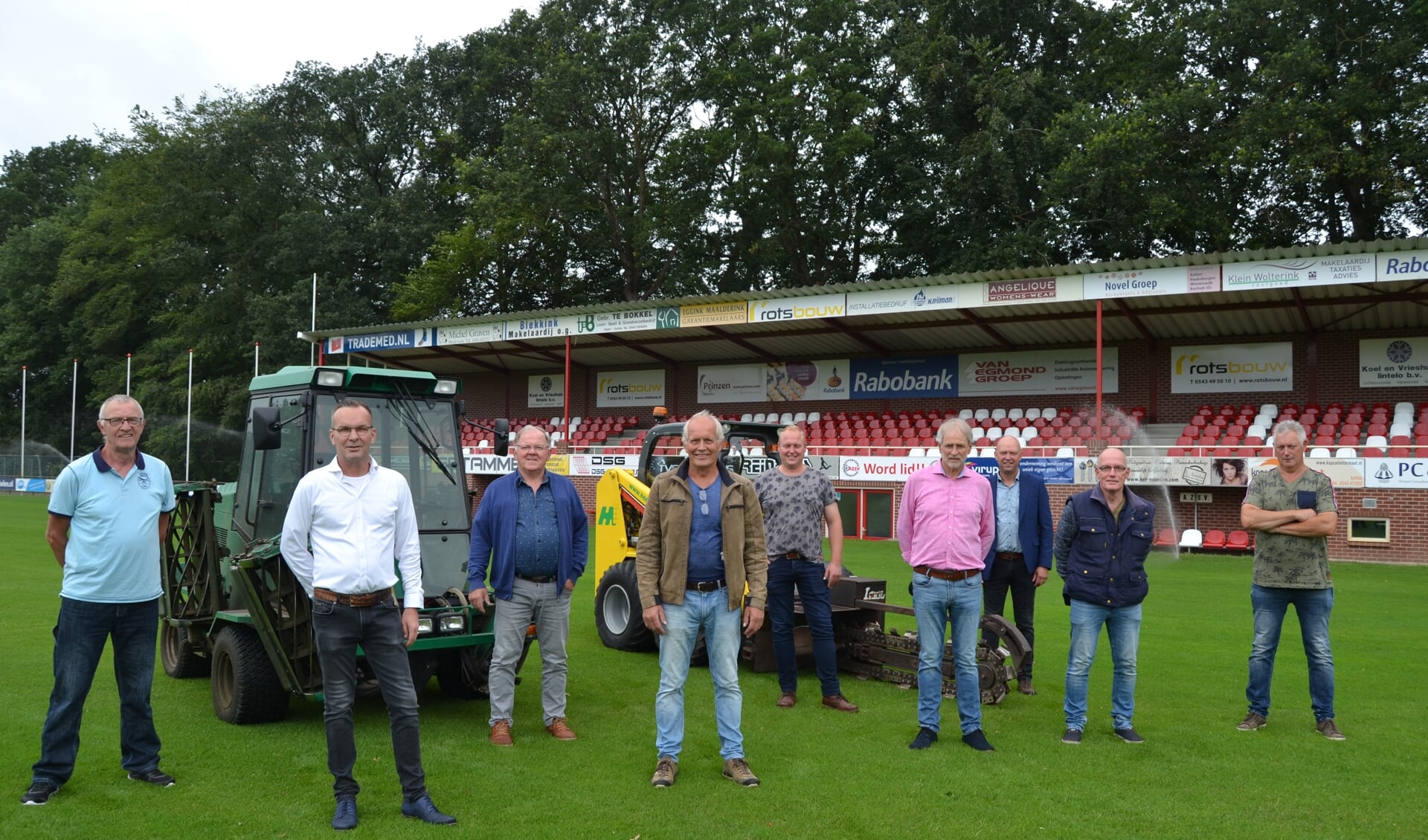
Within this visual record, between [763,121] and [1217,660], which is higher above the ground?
[763,121]

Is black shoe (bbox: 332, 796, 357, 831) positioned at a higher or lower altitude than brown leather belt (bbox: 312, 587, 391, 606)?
lower

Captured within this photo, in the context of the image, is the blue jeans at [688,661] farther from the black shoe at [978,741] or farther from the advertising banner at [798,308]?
the advertising banner at [798,308]

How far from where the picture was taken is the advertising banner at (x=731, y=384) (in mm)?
28828

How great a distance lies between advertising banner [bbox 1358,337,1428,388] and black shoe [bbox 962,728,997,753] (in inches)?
767

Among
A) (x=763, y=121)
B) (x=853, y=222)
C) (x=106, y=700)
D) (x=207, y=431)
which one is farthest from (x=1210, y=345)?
(x=207, y=431)

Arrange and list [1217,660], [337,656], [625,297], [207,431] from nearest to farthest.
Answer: [337,656] < [1217,660] < [625,297] < [207,431]

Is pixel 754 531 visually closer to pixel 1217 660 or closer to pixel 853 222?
pixel 1217 660

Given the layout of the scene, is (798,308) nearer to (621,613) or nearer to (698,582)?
(621,613)

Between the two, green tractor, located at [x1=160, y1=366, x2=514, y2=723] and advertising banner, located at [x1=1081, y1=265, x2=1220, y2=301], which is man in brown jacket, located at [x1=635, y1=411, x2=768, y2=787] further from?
advertising banner, located at [x1=1081, y1=265, x2=1220, y2=301]

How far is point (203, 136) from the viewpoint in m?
45.0

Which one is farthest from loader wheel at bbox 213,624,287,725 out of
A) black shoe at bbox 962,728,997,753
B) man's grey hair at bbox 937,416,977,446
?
man's grey hair at bbox 937,416,977,446

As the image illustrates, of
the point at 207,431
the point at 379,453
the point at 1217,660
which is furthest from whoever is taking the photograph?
the point at 207,431

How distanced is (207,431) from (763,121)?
25381 mm

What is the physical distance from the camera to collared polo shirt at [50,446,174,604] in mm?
4789
